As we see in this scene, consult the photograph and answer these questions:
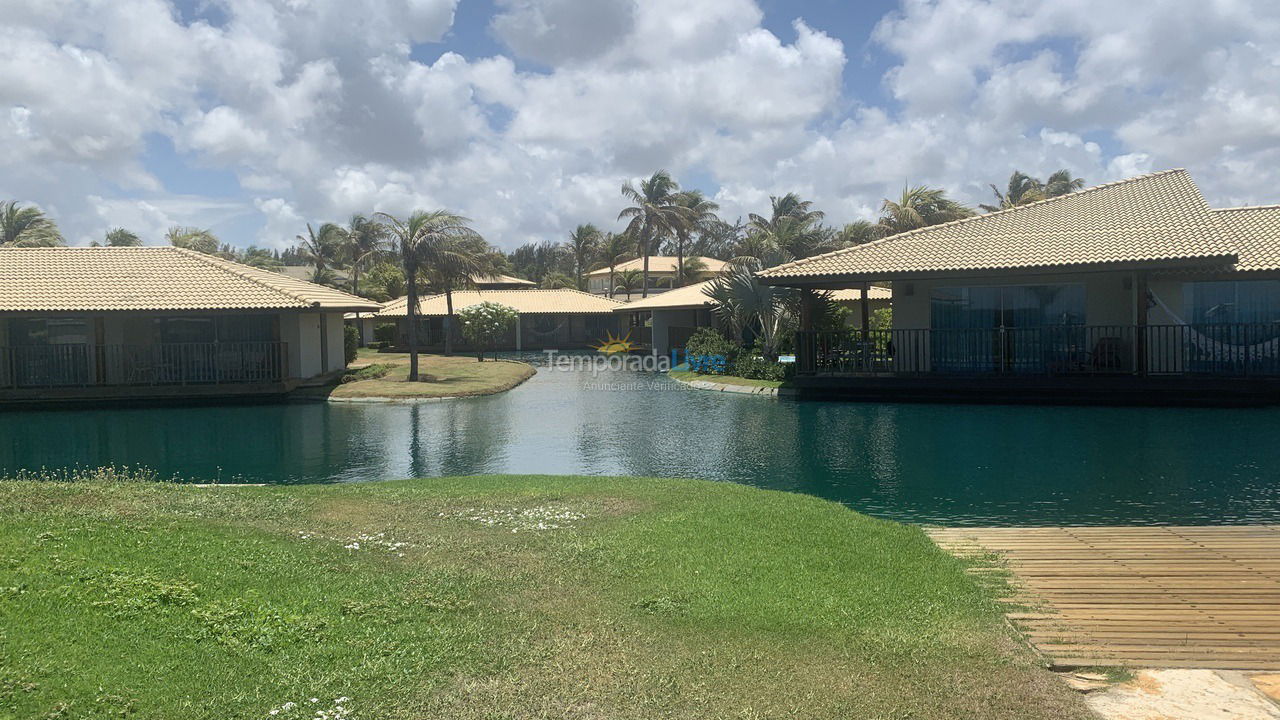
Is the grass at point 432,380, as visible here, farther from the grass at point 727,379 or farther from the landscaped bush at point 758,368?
the landscaped bush at point 758,368

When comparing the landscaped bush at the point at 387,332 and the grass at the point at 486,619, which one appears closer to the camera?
the grass at the point at 486,619

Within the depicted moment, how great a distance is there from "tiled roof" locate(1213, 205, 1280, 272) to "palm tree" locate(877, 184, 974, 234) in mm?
18889

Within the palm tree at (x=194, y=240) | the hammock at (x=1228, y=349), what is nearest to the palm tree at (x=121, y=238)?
the palm tree at (x=194, y=240)

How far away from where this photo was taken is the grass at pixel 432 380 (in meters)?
26.1

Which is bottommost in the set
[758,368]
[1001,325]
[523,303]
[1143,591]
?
[1143,591]

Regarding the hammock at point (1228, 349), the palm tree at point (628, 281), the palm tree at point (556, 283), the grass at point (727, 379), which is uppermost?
the palm tree at point (556, 283)

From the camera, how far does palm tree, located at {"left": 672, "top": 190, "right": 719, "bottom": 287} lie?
200 feet

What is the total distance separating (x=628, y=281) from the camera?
6400 cm

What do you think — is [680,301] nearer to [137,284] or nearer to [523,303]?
[523,303]

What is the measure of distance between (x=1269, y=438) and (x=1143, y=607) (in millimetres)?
11582

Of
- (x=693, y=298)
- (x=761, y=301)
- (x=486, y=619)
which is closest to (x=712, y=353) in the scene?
(x=761, y=301)

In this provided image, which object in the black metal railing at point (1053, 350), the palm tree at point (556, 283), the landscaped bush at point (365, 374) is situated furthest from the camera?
the palm tree at point (556, 283)

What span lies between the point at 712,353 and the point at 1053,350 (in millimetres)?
11888

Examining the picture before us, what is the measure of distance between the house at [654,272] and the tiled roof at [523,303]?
11.8 meters
